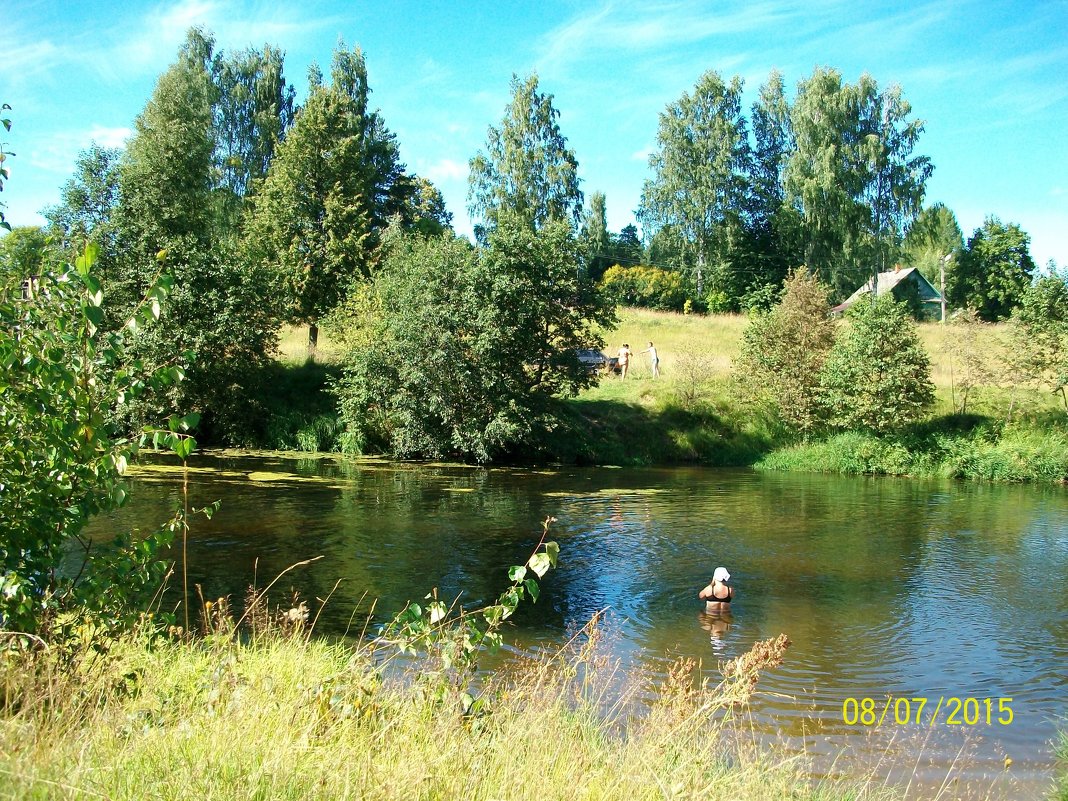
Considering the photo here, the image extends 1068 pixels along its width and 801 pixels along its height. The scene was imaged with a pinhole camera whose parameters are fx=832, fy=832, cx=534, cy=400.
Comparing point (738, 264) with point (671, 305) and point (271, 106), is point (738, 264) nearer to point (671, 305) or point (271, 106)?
point (671, 305)

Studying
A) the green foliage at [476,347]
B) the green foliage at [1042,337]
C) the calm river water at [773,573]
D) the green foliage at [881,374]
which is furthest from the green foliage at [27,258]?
the green foliage at [1042,337]

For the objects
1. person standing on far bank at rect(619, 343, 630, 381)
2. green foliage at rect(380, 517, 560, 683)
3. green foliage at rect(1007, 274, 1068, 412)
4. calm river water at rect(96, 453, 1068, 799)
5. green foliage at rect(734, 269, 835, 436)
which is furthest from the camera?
person standing on far bank at rect(619, 343, 630, 381)

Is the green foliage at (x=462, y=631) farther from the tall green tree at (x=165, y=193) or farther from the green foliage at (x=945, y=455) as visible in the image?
the green foliage at (x=945, y=455)

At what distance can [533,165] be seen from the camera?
48625mm

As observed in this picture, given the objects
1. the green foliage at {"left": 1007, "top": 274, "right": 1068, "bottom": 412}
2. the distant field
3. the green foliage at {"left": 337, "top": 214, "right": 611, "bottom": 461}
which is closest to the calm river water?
the green foliage at {"left": 337, "top": 214, "right": 611, "bottom": 461}

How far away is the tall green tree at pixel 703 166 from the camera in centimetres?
5522

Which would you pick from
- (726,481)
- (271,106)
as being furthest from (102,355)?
(271,106)

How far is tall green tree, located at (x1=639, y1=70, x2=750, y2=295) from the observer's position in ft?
181

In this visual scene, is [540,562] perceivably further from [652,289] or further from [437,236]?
[652,289]

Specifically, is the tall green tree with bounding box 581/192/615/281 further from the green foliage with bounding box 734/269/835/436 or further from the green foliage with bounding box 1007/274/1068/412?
the green foliage with bounding box 1007/274/1068/412

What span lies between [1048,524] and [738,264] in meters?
41.0

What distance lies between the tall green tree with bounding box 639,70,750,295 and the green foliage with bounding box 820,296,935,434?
85.7 ft

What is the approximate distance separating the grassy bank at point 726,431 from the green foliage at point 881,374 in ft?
3.15

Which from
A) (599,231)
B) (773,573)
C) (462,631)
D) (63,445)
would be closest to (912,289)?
(599,231)
